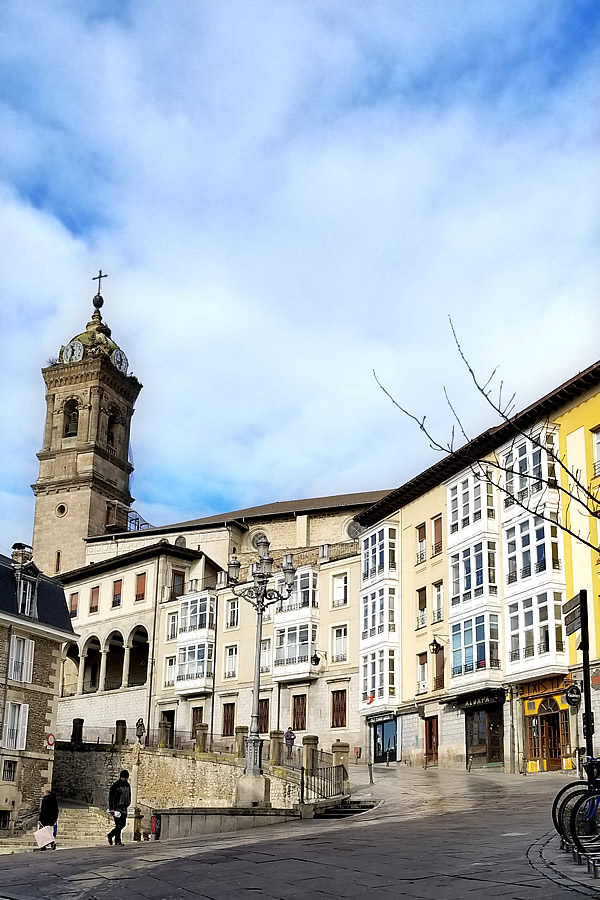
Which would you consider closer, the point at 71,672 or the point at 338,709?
the point at 338,709

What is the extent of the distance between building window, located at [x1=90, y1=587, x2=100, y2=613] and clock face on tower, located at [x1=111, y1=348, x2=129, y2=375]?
2071 cm

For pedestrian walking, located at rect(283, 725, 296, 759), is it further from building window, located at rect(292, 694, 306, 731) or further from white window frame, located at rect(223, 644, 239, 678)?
white window frame, located at rect(223, 644, 239, 678)

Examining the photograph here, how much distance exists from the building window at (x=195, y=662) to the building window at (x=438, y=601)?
55.2ft

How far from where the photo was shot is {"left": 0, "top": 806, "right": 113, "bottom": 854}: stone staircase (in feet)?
105

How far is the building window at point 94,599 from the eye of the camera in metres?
63.7

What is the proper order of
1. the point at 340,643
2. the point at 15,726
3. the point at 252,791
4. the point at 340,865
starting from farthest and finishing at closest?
the point at 340,643 < the point at 15,726 < the point at 252,791 < the point at 340,865

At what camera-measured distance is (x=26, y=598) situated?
34750 mm

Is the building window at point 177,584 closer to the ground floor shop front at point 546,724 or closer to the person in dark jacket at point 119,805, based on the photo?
the ground floor shop front at point 546,724

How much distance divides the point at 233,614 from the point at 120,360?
100ft

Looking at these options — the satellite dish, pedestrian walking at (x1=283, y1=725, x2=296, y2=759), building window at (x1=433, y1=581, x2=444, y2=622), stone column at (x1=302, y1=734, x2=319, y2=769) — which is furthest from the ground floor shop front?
the satellite dish

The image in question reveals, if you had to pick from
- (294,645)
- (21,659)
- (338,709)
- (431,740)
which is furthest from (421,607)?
(21,659)

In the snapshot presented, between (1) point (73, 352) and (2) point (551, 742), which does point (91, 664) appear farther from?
(2) point (551, 742)

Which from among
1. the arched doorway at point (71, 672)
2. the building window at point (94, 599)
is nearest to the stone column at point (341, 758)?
the building window at point (94, 599)

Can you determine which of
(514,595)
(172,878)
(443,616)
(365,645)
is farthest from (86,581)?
(172,878)
